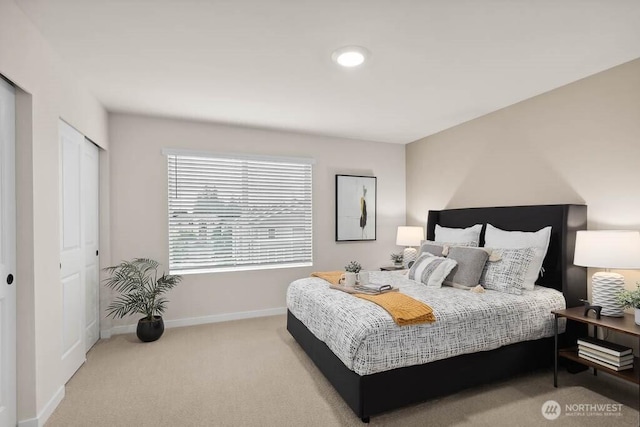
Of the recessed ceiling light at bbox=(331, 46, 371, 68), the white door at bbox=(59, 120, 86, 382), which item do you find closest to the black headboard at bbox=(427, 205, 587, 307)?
the recessed ceiling light at bbox=(331, 46, 371, 68)

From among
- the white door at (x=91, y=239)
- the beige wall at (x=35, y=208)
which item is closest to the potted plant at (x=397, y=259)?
the white door at (x=91, y=239)

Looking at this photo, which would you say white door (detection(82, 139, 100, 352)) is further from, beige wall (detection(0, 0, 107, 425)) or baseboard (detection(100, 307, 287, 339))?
beige wall (detection(0, 0, 107, 425))

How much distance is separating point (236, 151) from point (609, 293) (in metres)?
3.96

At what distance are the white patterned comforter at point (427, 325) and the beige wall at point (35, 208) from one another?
1863 mm

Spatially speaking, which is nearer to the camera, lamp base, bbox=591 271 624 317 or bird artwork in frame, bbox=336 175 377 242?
lamp base, bbox=591 271 624 317

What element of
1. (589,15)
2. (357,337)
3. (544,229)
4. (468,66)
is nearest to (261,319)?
(357,337)

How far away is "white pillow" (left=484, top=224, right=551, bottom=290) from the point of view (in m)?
2.90

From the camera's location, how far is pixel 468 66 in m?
2.63

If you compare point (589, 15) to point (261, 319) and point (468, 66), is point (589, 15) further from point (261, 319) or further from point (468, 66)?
point (261, 319)

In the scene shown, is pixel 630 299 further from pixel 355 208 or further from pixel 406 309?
pixel 355 208

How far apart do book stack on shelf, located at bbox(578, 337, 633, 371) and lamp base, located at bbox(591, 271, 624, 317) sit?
239 mm

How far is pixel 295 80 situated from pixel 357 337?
2154 millimetres

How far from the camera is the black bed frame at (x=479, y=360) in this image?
A: 211 centimetres

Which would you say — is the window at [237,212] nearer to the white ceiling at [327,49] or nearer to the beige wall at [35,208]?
the white ceiling at [327,49]
